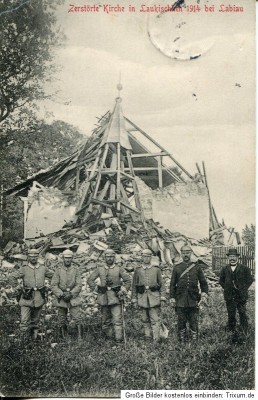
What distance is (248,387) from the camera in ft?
25.4

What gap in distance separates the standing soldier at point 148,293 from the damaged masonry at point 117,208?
282 millimetres

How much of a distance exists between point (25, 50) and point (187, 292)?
16.6 ft

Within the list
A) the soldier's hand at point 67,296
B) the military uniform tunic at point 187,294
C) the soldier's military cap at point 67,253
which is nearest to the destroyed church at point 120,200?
the soldier's military cap at point 67,253

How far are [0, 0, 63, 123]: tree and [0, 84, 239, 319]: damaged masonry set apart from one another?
131 centimetres

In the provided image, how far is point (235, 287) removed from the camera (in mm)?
8039

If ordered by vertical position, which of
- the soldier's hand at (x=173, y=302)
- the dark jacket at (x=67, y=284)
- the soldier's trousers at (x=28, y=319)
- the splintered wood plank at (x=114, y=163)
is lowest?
the soldier's trousers at (x=28, y=319)

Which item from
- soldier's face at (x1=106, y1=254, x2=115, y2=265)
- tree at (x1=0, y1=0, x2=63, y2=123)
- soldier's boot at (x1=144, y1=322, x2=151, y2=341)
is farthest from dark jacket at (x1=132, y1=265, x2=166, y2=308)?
tree at (x1=0, y1=0, x2=63, y2=123)

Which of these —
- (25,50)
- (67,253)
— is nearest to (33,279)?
(67,253)

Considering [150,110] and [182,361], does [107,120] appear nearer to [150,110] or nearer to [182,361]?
[150,110]

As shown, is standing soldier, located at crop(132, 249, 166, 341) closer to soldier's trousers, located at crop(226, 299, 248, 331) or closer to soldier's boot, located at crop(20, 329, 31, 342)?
soldier's trousers, located at crop(226, 299, 248, 331)

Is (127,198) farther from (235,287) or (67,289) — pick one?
(235,287)

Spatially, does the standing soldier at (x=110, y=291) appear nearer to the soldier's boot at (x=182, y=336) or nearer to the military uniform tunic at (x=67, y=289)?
the military uniform tunic at (x=67, y=289)

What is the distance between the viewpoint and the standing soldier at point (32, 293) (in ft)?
26.2

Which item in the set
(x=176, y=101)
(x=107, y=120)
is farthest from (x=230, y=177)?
(x=107, y=120)
